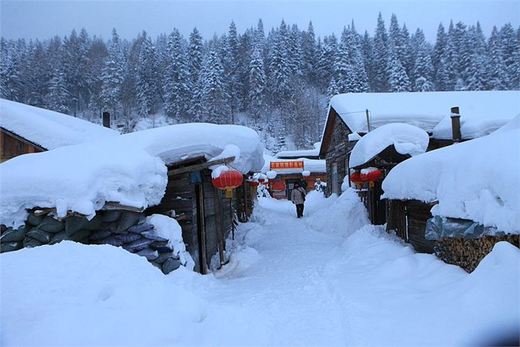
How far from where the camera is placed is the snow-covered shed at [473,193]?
13.5 ft

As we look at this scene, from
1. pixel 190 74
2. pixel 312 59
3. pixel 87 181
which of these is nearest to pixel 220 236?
pixel 87 181

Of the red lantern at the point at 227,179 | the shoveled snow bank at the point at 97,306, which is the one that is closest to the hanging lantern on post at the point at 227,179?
the red lantern at the point at 227,179

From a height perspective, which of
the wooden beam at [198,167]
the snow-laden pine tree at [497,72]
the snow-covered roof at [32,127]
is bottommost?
the wooden beam at [198,167]

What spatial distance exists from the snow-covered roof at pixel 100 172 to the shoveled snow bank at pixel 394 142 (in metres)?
4.73

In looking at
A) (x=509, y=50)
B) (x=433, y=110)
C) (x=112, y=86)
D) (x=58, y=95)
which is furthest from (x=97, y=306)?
(x=112, y=86)

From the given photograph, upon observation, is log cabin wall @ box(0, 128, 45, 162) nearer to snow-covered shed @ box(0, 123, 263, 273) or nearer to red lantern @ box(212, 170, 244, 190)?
snow-covered shed @ box(0, 123, 263, 273)

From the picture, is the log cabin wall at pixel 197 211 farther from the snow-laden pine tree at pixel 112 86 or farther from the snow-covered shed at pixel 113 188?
the snow-laden pine tree at pixel 112 86

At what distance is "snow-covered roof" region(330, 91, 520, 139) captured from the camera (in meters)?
15.5

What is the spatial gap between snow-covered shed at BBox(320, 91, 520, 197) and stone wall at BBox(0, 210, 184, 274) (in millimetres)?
10556

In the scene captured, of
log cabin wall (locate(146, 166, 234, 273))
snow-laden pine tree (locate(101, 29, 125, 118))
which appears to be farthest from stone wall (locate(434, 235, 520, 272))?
snow-laden pine tree (locate(101, 29, 125, 118))

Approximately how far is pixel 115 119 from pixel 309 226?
2016 inches

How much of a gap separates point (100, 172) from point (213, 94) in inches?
2092

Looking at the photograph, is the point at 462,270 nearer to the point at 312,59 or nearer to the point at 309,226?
the point at 309,226

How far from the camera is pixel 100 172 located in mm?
6203
